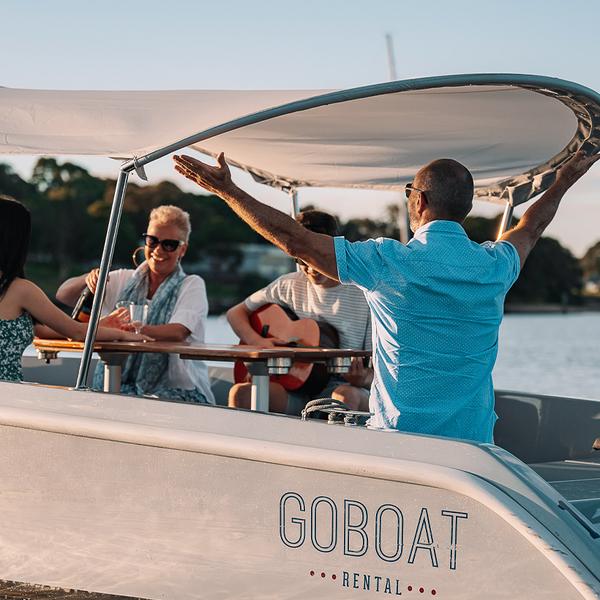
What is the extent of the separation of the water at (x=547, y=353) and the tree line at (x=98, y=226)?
2.00 meters

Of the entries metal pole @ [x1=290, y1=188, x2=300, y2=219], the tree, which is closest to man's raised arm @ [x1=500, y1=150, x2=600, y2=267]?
metal pole @ [x1=290, y1=188, x2=300, y2=219]

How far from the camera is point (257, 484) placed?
3.42 m

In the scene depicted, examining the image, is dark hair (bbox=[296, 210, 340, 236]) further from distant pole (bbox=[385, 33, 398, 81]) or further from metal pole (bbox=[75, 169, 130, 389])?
distant pole (bbox=[385, 33, 398, 81])

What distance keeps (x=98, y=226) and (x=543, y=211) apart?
58.9 meters

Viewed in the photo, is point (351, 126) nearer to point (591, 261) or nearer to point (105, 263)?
point (105, 263)

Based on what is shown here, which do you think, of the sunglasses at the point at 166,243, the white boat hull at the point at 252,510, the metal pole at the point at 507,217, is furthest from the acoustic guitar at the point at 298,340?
the white boat hull at the point at 252,510

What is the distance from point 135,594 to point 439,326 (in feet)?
3.76

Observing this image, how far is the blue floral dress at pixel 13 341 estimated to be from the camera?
4.49 metres

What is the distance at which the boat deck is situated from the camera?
3.46 meters

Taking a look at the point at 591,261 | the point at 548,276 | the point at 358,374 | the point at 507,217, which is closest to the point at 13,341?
the point at 358,374

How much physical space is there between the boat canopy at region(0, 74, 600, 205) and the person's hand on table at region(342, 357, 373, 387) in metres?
0.85

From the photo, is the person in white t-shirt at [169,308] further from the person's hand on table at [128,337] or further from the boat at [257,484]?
the boat at [257,484]

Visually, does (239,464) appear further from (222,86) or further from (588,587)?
→ (222,86)

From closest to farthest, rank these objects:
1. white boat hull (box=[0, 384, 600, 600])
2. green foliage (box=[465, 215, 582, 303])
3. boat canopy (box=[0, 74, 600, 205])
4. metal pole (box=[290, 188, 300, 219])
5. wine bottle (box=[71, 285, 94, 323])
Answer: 1. white boat hull (box=[0, 384, 600, 600])
2. boat canopy (box=[0, 74, 600, 205])
3. wine bottle (box=[71, 285, 94, 323])
4. metal pole (box=[290, 188, 300, 219])
5. green foliage (box=[465, 215, 582, 303])
